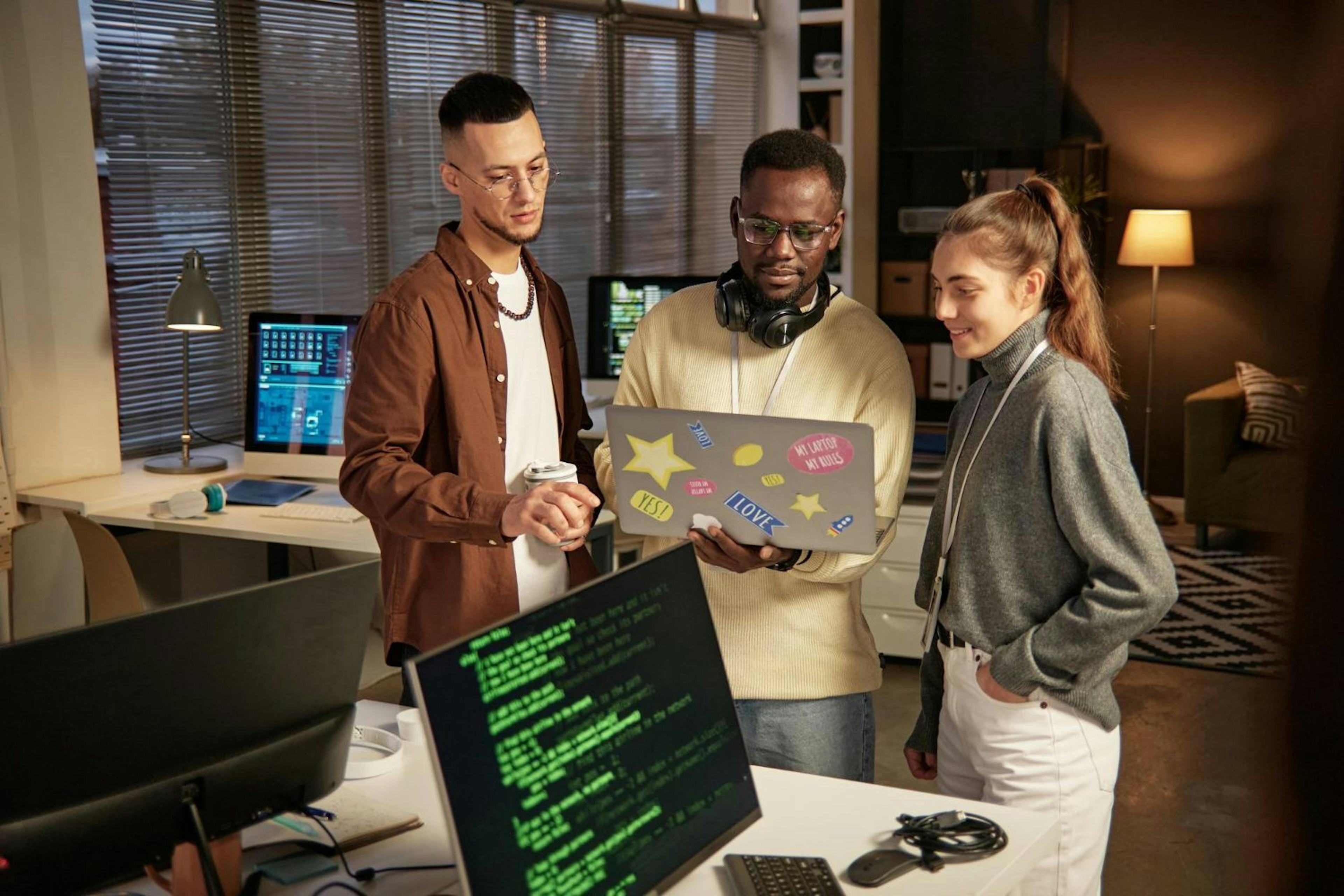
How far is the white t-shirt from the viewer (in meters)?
2.02

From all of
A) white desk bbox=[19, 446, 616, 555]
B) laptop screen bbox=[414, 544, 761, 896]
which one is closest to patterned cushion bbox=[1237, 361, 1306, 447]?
laptop screen bbox=[414, 544, 761, 896]

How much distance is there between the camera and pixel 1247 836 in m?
0.21

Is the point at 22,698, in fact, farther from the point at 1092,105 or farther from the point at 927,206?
the point at 927,206

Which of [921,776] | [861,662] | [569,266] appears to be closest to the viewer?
[861,662]

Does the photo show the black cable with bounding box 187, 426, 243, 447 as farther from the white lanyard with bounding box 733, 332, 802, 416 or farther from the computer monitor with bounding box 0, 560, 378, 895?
the computer monitor with bounding box 0, 560, 378, 895

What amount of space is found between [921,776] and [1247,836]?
1.96 m

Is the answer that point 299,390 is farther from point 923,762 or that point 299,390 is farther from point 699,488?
point 923,762

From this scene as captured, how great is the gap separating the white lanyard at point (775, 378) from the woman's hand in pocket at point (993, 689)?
1.62 ft

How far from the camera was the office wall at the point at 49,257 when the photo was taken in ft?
11.2

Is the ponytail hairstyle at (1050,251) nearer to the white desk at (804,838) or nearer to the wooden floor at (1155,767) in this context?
the wooden floor at (1155,767)

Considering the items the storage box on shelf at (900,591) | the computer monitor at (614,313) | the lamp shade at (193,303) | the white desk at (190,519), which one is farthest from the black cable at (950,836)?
the computer monitor at (614,313)

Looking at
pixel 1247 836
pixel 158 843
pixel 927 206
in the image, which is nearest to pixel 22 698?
pixel 158 843

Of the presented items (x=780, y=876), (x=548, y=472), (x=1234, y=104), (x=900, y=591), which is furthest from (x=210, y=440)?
(x=1234, y=104)

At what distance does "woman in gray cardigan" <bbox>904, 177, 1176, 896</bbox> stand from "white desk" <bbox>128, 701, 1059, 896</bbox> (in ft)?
0.43
